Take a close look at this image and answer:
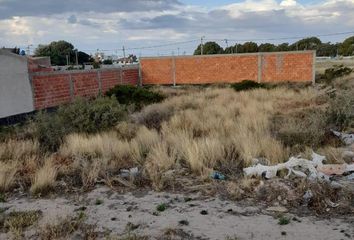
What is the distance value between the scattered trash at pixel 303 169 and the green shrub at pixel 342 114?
4.03 m

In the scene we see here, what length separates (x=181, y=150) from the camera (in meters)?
8.25

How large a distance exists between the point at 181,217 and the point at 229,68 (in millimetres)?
27081

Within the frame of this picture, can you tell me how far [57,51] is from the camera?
302 feet

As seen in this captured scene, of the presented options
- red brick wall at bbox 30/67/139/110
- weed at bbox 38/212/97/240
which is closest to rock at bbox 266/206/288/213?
weed at bbox 38/212/97/240

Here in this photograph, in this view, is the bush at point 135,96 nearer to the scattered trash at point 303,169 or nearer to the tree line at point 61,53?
the scattered trash at point 303,169

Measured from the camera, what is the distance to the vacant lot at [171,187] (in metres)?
4.99

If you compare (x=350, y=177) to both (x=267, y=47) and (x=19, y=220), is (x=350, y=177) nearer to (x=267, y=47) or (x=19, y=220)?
(x=19, y=220)

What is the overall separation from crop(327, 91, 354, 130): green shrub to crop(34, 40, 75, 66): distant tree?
79.6 m

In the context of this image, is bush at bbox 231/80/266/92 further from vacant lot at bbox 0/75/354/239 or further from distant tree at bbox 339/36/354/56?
distant tree at bbox 339/36/354/56

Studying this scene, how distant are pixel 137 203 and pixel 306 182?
244cm

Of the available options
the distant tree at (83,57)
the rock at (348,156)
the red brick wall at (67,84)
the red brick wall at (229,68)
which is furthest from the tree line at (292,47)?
the rock at (348,156)

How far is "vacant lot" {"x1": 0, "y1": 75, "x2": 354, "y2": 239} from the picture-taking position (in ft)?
16.4

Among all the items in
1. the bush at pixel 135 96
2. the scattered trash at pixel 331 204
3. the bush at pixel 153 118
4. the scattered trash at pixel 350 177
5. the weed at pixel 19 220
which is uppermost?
the scattered trash at pixel 350 177

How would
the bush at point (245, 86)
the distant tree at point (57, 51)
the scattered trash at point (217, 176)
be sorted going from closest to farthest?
the scattered trash at point (217, 176) → the bush at point (245, 86) → the distant tree at point (57, 51)
